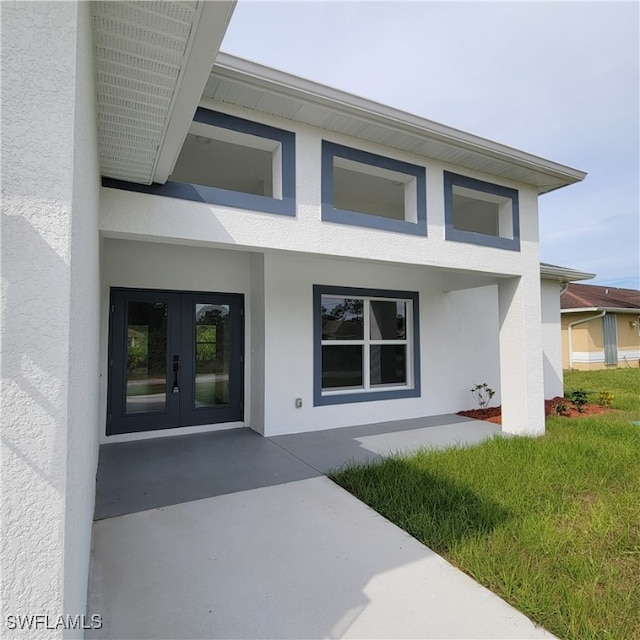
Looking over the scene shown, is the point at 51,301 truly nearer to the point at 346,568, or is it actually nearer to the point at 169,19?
the point at 169,19

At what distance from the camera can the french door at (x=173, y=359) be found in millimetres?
6488

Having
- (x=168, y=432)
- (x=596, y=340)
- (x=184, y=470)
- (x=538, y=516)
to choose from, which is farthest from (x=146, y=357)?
(x=596, y=340)

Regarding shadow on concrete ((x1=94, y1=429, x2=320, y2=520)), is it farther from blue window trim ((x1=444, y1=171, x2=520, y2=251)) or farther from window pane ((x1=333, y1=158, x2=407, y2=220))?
window pane ((x1=333, y1=158, x2=407, y2=220))

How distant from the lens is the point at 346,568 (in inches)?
121

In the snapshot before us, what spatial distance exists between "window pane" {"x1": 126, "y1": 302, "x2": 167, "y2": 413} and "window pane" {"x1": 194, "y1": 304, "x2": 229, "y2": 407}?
0.60 m

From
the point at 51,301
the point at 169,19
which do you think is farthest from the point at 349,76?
the point at 51,301

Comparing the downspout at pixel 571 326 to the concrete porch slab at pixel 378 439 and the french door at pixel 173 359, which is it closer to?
the concrete porch slab at pixel 378 439

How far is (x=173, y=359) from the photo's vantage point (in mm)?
6883

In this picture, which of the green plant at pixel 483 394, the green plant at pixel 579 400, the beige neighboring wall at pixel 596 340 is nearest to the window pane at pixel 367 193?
the green plant at pixel 483 394

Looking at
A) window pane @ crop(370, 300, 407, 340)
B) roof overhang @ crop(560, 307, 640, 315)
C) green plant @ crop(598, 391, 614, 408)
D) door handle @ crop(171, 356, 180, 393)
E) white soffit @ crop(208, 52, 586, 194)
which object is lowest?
green plant @ crop(598, 391, 614, 408)

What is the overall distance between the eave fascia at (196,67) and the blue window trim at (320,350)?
443 centimetres

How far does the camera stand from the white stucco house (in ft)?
4.66

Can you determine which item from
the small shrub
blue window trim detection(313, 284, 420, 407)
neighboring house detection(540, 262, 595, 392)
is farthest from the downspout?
blue window trim detection(313, 284, 420, 407)

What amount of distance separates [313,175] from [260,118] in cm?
96
